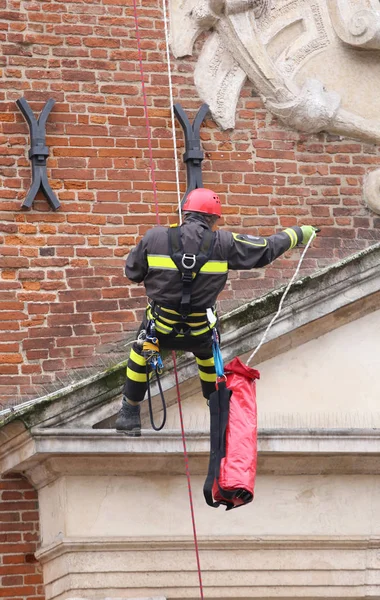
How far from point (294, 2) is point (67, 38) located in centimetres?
166

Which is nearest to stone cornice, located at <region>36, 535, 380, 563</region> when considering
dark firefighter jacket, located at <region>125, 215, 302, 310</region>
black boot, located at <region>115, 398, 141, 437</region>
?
black boot, located at <region>115, 398, 141, 437</region>

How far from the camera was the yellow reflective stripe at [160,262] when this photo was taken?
32.3 ft

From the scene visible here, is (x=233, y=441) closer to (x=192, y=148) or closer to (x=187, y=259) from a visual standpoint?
(x=187, y=259)

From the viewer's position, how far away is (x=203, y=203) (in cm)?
1000

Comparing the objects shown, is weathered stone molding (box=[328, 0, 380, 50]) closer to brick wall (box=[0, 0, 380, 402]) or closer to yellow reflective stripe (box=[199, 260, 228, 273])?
brick wall (box=[0, 0, 380, 402])

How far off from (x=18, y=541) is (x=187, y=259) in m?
2.65

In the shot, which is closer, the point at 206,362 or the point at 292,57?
the point at 206,362

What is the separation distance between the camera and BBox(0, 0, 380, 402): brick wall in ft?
38.7

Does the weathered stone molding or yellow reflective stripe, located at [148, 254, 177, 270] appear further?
Result: the weathered stone molding

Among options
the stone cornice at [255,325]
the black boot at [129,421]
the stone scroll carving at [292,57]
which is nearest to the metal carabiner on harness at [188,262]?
the black boot at [129,421]

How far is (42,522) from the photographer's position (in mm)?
11414

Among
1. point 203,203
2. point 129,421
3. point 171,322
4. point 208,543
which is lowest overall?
point 208,543

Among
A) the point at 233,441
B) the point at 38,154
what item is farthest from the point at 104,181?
the point at 233,441

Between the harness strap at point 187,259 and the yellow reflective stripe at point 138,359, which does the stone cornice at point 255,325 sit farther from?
the harness strap at point 187,259
